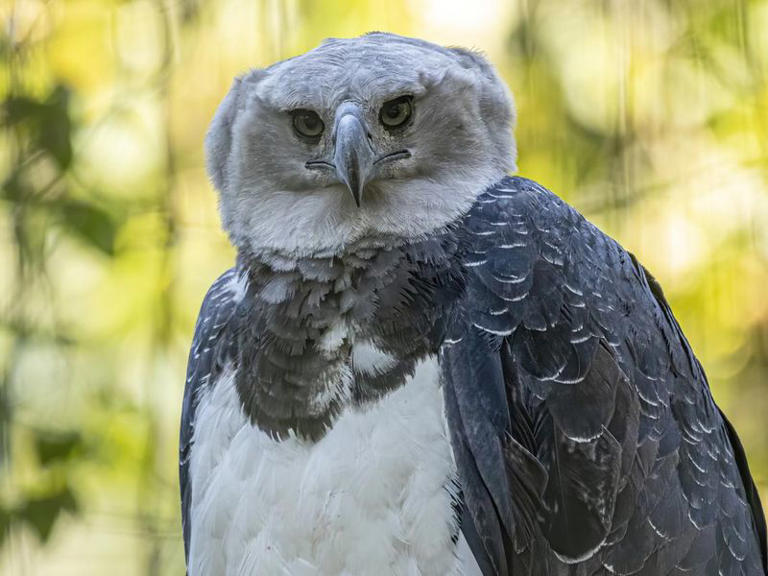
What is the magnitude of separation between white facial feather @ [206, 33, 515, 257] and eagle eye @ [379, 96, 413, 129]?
1cm

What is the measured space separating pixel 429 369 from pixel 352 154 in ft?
1.34

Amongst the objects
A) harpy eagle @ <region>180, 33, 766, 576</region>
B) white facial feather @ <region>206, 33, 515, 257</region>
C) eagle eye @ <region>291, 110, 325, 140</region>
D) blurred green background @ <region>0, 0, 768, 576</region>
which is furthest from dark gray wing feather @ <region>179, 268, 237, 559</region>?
blurred green background @ <region>0, 0, 768, 576</region>

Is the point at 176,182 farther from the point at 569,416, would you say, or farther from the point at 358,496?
the point at 569,416

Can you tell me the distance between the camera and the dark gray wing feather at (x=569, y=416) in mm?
1873

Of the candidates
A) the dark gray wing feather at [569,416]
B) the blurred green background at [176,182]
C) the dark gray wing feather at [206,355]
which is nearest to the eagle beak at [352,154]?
the dark gray wing feather at [569,416]

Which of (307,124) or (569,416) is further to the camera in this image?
(307,124)

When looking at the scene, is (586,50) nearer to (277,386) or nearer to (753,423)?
(753,423)

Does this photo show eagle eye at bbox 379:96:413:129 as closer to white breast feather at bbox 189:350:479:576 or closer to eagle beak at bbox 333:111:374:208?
eagle beak at bbox 333:111:374:208

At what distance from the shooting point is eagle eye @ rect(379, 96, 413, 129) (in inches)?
80.6

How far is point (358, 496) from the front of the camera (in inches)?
75.1

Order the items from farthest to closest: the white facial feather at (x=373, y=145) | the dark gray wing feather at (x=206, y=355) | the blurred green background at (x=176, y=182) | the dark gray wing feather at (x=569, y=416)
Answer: the blurred green background at (x=176, y=182) < the dark gray wing feather at (x=206, y=355) < the white facial feather at (x=373, y=145) < the dark gray wing feather at (x=569, y=416)

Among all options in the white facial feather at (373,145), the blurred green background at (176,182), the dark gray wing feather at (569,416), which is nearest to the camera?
the dark gray wing feather at (569,416)

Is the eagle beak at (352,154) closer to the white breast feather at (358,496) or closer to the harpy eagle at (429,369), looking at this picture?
the harpy eagle at (429,369)

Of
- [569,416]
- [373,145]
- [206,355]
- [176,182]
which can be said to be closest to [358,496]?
[569,416]
